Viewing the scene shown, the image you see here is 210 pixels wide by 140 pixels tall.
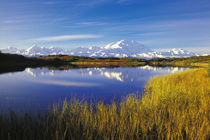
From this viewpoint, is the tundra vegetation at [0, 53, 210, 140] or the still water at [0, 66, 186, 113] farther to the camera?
the still water at [0, 66, 186, 113]

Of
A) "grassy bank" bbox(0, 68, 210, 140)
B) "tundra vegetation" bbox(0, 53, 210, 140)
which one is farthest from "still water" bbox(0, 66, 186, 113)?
"grassy bank" bbox(0, 68, 210, 140)

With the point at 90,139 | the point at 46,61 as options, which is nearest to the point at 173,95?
the point at 90,139

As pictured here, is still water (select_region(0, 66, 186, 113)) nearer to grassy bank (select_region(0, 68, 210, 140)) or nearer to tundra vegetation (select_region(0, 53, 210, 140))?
tundra vegetation (select_region(0, 53, 210, 140))

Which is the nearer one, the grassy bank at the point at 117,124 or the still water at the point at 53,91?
the grassy bank at the point at 117,124

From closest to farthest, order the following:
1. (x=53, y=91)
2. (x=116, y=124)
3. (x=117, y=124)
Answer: (x=117, y=124)
(x=116, y=124)
(x=53, y=91)

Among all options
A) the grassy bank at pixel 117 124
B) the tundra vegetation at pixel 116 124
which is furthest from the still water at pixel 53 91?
the grassy bank at pixel 117 124

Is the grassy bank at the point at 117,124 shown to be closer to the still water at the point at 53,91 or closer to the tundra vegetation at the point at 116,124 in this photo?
the tundra vegetation at the point at 116,124

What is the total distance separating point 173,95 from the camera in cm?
1005

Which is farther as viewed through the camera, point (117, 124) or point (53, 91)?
point (53, 91)

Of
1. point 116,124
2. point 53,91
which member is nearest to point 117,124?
point 116,124

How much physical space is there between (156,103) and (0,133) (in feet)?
25.4

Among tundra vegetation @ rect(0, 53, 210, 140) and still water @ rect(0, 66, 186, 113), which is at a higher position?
tundra vegetation @ rect(0, 53, 210, 140)

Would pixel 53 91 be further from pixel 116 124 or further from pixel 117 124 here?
pixel 117 124

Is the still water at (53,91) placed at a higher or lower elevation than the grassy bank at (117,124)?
lower
